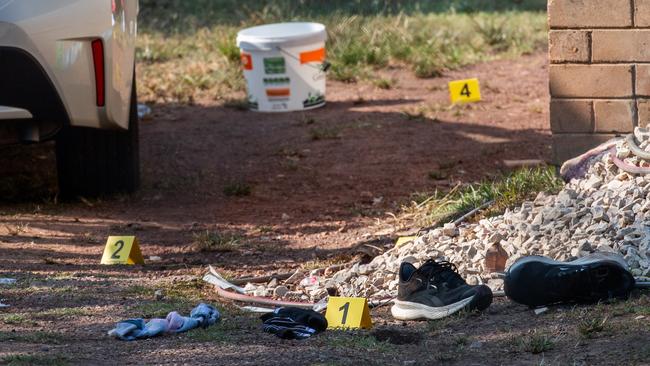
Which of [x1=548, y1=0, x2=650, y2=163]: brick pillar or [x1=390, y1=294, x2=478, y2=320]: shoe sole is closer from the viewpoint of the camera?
[x1=390, y1=294, x2=478, y2=320]: shoe sole

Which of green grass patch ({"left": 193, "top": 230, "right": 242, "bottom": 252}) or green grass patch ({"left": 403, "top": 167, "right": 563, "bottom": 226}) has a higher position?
green grass patch ({"left": 403, "top": 167, "right": 563, "bottom": 226})

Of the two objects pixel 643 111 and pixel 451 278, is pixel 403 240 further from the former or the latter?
pixel 643 111

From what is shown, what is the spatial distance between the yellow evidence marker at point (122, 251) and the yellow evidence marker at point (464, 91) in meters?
3.85

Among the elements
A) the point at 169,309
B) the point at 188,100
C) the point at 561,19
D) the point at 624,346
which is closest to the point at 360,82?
the point at 188,100

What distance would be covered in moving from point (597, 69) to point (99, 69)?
90.3 inches

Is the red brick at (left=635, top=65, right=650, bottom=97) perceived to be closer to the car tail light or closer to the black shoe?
the black shoe

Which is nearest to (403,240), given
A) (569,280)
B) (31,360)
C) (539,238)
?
(539,238)

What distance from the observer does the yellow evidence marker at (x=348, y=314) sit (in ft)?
13.9

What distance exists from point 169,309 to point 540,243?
1.45 meters

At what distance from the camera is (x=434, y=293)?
4.41 metres

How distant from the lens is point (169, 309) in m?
4.43

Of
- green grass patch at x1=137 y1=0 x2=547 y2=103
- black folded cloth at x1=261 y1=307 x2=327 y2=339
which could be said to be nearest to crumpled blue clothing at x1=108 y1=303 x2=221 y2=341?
black folded cloth at x1=261 y1=307 x2=327 y2=339

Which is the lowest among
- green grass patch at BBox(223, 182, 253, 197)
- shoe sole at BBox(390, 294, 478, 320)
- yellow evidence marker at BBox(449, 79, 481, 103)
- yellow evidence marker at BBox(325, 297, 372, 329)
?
green grass patch at BBox(223, 182, 253, 197)

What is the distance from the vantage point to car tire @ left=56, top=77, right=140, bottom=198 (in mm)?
6395
